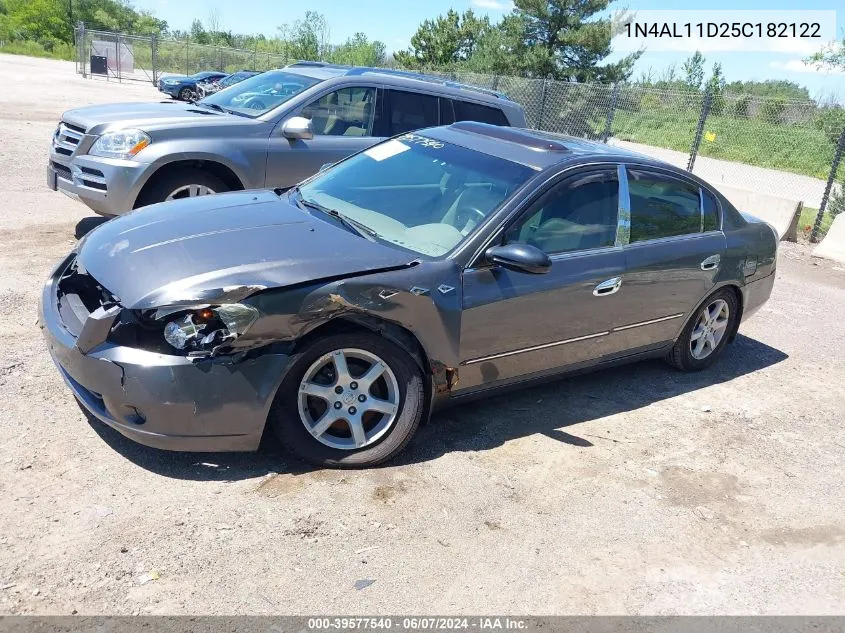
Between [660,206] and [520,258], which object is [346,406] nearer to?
[520,258]

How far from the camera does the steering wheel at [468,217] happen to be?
13.6 ft

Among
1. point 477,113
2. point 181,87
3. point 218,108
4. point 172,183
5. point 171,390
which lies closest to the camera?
point 171,390

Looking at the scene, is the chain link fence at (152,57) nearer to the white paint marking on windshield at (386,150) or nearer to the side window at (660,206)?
the white paint marking on windshield at (386,150)

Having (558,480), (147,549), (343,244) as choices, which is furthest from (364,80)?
(147,549)

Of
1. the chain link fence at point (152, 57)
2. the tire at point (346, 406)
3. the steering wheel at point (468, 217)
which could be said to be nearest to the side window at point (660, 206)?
the steering wheel at point (468, 217)

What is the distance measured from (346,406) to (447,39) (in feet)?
141

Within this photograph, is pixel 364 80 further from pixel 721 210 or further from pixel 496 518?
pixel 496 518

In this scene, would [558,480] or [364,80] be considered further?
[364,80]

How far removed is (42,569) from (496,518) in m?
1.98

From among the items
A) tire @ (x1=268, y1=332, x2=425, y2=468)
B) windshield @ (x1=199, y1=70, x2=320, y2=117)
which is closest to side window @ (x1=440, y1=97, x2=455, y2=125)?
windshield @ (x1=199, y1=70, x2=320, y2=117)

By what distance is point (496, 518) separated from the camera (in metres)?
3.57

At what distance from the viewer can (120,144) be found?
260 inches

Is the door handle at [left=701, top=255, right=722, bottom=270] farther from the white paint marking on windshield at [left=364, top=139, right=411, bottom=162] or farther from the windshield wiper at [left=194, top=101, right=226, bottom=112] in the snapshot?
the windshield wiper at [left=194, top=101, right=226, bottom=112]

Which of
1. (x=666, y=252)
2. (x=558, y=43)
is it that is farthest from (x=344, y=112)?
(x=558, y=43)
